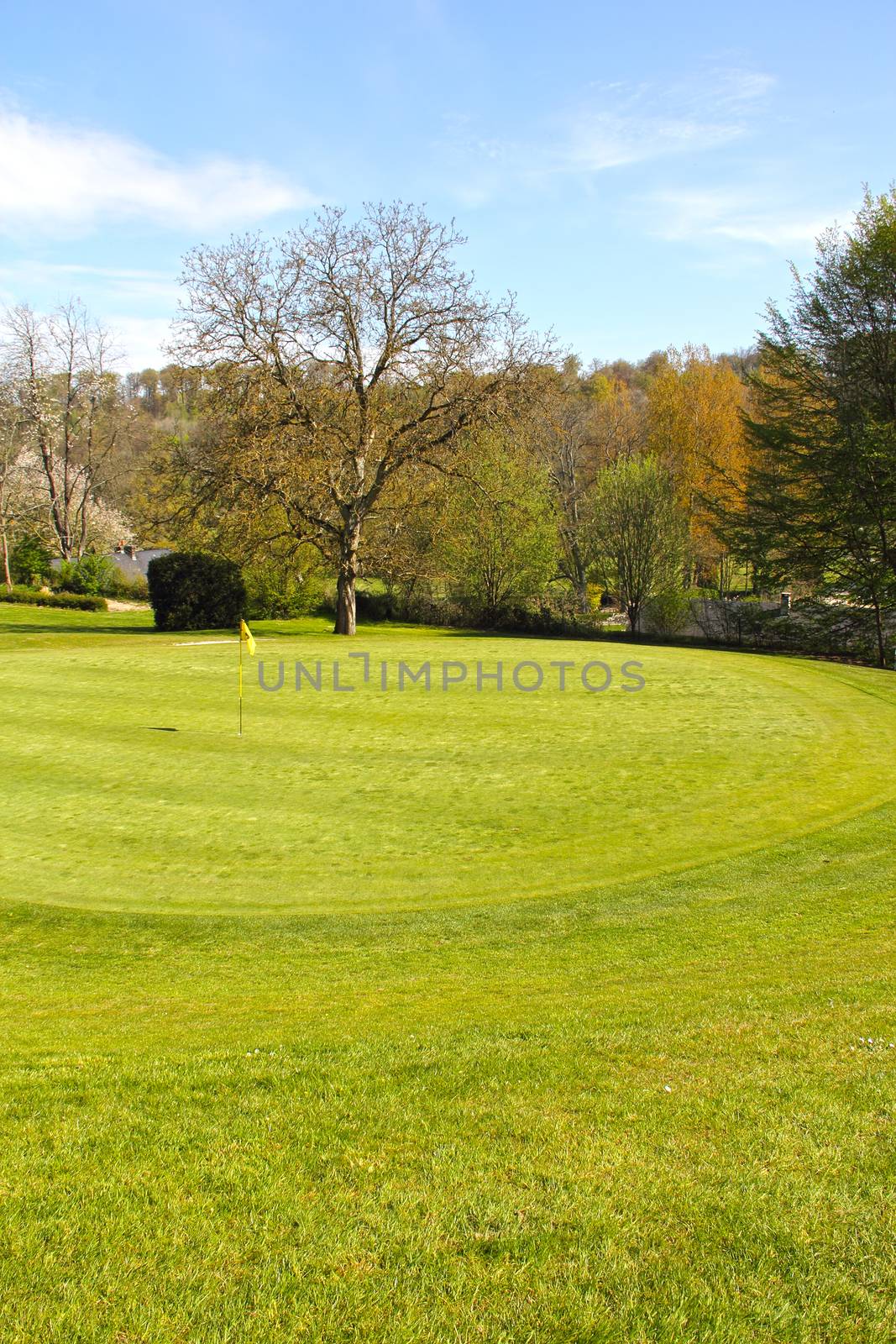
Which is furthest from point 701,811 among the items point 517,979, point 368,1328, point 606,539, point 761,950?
point 606,539

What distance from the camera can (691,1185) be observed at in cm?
351

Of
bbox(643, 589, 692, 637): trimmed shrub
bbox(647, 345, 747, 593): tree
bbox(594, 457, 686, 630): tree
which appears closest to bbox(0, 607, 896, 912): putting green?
bbox(643, 589, 692, 637): trimmed shrub

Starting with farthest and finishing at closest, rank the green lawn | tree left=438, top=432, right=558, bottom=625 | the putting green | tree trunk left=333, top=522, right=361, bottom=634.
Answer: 1. tree left=438, top=432, right=558, bottom=625
2. tree trunk left=333, top=522, right=361, bottom=634
3. the putting green
4. the green lawn

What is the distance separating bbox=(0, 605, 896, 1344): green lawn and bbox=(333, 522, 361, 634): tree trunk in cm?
2120

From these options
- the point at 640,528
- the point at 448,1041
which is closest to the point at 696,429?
the point at 640,528

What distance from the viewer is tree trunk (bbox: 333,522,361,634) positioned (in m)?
34.2

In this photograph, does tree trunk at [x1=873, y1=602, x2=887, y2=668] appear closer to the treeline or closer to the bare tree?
the treeline

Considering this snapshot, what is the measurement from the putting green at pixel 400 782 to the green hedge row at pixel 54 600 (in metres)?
23.2

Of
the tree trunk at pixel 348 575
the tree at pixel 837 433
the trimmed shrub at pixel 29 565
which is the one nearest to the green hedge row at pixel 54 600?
the trimmed shrub at pixel 29 565

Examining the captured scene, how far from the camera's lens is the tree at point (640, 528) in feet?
126

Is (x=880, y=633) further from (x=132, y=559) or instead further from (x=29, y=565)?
(x=132, y=559)

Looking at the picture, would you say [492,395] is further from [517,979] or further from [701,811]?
[517,979]

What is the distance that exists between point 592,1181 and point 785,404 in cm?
3143

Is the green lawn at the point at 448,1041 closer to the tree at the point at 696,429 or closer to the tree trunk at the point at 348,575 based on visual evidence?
the tree trunk at the point at 348,575
